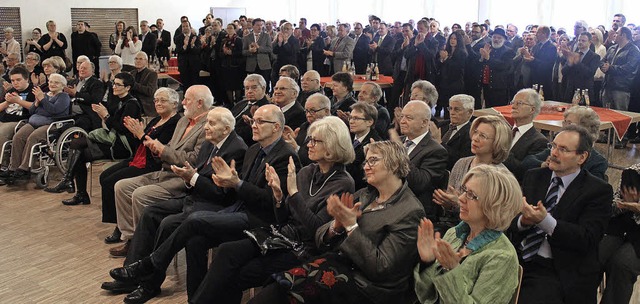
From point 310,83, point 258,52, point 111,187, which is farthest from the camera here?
point 258,52

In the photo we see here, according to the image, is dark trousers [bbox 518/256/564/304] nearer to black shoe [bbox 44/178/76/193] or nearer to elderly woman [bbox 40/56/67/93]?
black shoe [bbox 44/178/76/193]

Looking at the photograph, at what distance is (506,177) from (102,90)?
5.27 metres

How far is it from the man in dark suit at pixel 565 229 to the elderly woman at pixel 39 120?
5.21m

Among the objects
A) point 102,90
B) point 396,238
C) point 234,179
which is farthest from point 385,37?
point 396,238

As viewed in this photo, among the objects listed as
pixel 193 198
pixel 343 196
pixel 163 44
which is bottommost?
pixel 193 198

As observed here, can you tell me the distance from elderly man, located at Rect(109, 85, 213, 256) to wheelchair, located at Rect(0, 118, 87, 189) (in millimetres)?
1715

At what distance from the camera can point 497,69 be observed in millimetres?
9422

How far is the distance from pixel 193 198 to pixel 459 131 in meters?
1.92

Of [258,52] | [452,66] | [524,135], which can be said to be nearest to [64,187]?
[524,135]

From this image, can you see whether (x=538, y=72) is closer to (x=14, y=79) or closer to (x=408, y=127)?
(x=408, y=127)

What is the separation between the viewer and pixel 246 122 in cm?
596

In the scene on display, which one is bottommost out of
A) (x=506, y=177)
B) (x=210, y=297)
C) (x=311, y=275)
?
(x=210, y=297)

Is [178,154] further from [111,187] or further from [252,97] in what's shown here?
[252,97]

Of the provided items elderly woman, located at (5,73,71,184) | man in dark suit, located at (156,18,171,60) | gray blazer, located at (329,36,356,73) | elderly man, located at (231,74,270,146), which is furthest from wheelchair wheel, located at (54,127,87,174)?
man in dark suit, located at (156,18,171,60)
